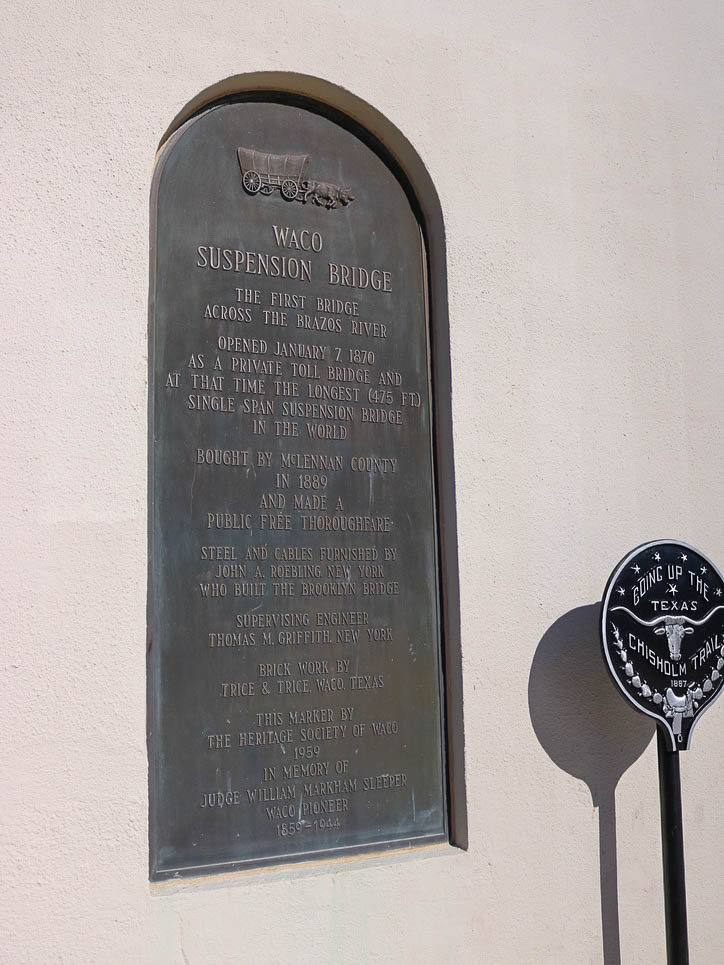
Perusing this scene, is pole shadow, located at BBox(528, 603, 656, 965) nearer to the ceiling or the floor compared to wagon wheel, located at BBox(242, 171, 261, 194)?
nearer to the floor

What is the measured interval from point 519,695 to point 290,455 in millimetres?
1362

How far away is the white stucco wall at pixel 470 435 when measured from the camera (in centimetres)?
343

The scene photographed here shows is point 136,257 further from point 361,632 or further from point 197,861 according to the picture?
point 197,861

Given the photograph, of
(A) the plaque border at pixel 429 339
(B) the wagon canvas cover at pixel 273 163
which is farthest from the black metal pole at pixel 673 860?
(B) the wagon canvas cover at pixel 273 163

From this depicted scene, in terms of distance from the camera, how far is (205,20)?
3.95 metres

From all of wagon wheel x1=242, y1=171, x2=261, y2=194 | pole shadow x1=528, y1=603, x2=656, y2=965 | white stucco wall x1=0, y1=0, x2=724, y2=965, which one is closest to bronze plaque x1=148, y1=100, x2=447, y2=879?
wagon wheel x1=242, y1=171, x2=261, y2=194

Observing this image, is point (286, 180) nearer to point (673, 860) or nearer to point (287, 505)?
point (287, 505)

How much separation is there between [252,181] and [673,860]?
318 cm

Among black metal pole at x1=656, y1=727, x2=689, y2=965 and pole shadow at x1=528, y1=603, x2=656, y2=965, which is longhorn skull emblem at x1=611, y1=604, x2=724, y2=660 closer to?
pole shadow at x1=528, y1=603, x2=656, y2=965

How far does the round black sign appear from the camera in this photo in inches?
161

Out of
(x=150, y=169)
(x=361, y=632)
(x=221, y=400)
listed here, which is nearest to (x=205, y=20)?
(x=150, y=169)

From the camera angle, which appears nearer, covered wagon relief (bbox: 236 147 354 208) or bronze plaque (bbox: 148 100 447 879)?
bronze plaque (bbox: 148 100 447 879)

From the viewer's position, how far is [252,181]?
4.08m

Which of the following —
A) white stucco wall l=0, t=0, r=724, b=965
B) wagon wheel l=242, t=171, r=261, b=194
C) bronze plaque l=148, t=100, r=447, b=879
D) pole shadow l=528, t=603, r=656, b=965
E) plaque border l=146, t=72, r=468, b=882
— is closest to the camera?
white stucco wall l=0, t=0, r=724, b=965
